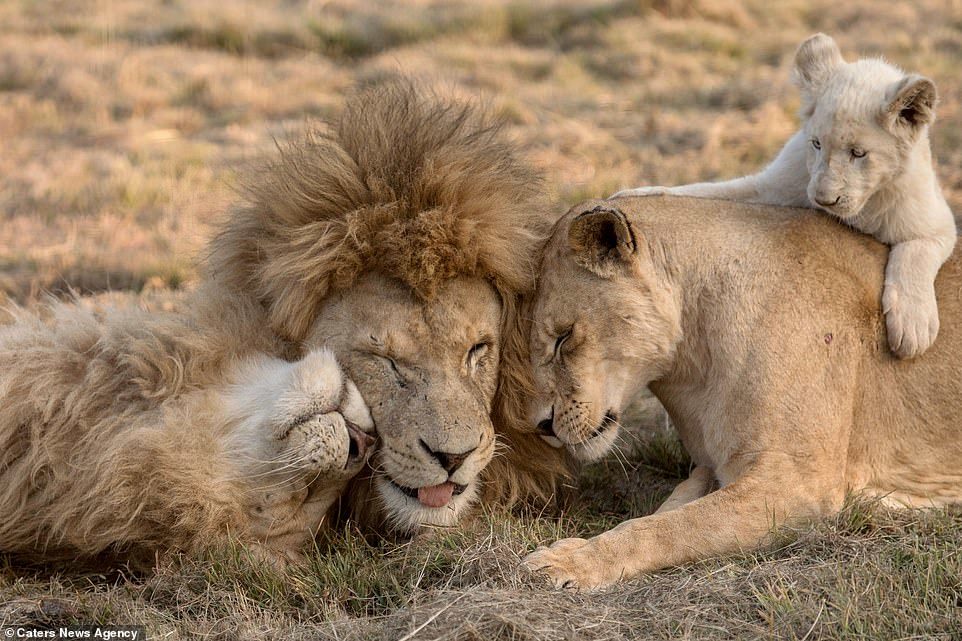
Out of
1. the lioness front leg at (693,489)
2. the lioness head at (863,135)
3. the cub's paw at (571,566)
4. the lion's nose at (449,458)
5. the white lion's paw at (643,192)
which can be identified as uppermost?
the lioness head at (863,135)

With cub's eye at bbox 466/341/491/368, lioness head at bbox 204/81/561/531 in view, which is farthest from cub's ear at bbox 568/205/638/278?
cub's eye at bbox 466/341/491/368

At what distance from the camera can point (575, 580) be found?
3.21 m

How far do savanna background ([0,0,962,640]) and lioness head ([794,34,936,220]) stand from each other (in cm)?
96

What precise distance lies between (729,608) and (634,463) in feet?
4.85

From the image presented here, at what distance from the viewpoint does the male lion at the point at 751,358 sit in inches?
142

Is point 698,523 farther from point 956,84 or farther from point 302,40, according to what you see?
point 302,40

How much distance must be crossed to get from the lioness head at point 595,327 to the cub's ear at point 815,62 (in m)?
0.92

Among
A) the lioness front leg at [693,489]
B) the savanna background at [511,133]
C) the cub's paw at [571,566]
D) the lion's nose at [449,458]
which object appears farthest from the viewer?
the lioness front leg at [693,489]

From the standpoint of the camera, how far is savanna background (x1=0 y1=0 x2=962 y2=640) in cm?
302

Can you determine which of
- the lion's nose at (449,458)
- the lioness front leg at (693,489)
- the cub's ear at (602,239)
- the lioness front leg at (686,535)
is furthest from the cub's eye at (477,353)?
the lioness front leg at (693,489)

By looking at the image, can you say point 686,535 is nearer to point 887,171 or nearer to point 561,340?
point 561,340

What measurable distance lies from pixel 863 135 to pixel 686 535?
1442mm

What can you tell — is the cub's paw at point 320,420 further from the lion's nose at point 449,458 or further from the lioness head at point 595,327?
the lioness head at point 595,327

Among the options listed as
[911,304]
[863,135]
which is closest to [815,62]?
[863,135]
